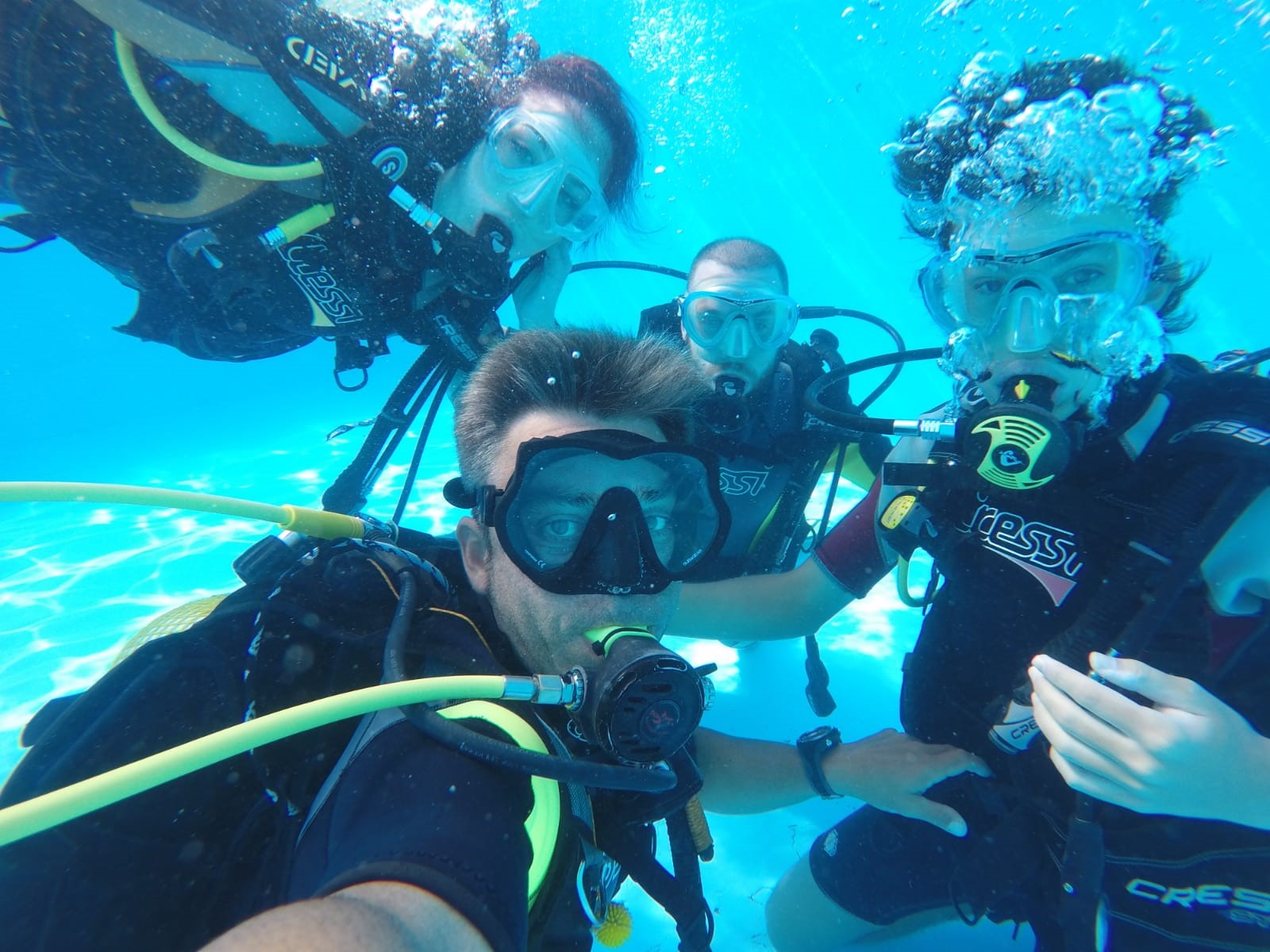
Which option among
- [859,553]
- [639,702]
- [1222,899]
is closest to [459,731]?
[639,702]

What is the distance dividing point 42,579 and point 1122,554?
11.5 metres

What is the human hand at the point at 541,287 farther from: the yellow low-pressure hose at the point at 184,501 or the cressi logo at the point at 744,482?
the yellow low-pressure hose at the point at 184,501

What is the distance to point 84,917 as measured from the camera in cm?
125

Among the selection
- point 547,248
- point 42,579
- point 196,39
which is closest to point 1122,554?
point 547,248

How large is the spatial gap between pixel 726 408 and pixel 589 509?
2950 mm

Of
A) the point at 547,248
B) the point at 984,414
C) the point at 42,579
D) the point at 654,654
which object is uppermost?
the point at 547,248

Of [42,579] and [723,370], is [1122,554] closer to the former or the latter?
[723,370]

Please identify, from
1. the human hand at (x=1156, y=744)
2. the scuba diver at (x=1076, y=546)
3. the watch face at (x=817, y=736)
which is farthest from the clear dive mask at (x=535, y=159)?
the human hand at (x=1156, y=744)

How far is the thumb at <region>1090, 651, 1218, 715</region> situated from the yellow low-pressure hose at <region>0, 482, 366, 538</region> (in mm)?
2456

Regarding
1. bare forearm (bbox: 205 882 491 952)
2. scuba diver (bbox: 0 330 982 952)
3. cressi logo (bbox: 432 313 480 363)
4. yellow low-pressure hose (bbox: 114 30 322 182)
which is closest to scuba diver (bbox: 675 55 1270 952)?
scuba diver (bbox: 0 330 982 952)

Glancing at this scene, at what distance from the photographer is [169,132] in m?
3.10

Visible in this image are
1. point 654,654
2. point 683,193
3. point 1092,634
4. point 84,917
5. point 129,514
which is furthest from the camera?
point 683,193

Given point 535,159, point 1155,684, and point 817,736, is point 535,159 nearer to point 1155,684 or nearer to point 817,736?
point 817,736

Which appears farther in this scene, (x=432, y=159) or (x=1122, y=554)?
(x=432, y=159)
